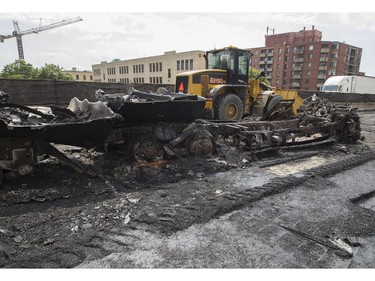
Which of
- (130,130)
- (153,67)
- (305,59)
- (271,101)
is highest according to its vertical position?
(305,59)

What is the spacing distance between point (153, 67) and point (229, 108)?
5015cm

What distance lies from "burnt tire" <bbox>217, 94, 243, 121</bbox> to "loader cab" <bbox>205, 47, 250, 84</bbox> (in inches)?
41.3

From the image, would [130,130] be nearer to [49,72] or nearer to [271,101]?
[271,101]

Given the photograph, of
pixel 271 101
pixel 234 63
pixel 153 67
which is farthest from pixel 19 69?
pixel 271 101

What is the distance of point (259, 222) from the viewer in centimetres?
327

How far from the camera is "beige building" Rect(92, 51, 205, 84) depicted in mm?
47500

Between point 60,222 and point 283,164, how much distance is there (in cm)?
455

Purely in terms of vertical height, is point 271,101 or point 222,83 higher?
point 222,83

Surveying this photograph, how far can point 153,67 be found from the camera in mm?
56250

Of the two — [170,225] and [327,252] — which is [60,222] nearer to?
[170,225]

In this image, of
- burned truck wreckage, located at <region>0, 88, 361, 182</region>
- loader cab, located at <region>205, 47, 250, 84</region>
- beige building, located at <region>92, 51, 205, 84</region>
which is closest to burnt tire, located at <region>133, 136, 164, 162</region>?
burned truck wreckage, located at <region>0, 88, 361, 182</region>

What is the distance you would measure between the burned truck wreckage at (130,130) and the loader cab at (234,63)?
3.04 m

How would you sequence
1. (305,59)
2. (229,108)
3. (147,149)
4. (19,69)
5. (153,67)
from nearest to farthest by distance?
(147,149), (229,108), (19,69), (153,67), (305,59)

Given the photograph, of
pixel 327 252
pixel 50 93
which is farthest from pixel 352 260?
pixel 50 93
